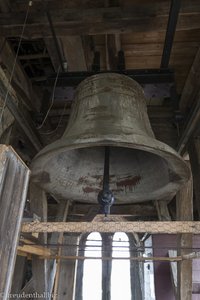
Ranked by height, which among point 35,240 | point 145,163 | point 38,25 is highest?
point 38,25

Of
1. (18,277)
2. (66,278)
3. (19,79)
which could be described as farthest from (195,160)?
(18,277)

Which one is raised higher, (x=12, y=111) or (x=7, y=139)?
(x=12, y=111)

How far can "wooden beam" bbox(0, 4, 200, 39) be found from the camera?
167cm

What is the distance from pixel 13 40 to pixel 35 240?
1330mm

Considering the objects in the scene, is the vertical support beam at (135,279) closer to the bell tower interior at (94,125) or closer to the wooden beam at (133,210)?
the wooden beam at (133,210)

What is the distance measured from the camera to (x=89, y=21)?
5.48 feet

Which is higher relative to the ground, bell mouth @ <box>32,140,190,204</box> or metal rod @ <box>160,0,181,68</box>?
metal rod @ <box>160,0,181,68</box>

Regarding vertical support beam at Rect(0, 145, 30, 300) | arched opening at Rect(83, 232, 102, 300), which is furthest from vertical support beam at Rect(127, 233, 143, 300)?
vertical support beam at Rect(0, 145, 30, 300)

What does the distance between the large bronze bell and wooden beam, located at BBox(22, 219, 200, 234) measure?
30 centimetres

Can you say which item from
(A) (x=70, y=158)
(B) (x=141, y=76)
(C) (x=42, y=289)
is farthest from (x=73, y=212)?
(B) (x=141, y=76)

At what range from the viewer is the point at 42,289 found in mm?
2018

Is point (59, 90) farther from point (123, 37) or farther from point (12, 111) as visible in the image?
point (123, 37)

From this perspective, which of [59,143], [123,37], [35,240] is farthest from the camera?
[123,37]

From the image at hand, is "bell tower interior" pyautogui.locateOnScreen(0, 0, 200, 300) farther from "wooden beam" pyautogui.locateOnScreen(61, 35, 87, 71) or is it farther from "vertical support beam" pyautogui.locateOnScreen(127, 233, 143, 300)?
"vertical support beam" pyautogui.locateOnScreen(127, 233, 143, 300)
